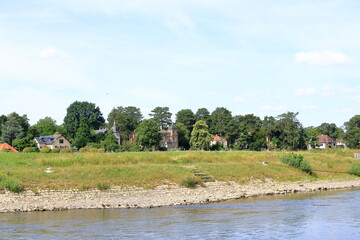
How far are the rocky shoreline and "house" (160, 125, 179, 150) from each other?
10339cm

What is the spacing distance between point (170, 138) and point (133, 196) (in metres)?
114

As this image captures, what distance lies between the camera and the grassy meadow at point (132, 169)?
119 feet

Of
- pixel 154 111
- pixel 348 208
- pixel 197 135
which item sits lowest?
pixel 348 208

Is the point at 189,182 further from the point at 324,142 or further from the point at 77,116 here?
the point at 324,142

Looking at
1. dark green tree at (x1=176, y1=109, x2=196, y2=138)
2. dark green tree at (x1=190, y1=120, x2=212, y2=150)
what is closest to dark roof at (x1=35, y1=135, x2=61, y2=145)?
dark green tree at (x1=190, y1=120, x2=212, y2=150)

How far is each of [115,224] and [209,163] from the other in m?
26.0

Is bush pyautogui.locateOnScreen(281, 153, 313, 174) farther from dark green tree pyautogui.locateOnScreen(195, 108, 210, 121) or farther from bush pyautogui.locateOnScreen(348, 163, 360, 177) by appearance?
dark green tree pyautogui.locateOnScreen(195, 108, 210, 121)

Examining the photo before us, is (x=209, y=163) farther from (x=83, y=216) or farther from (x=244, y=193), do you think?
(x=83, y=216)

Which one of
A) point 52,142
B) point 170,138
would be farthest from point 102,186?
point 170,138

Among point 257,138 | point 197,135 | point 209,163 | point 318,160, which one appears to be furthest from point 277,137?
point 209,163

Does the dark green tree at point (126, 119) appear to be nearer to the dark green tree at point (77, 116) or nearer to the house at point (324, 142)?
the dark green tree at point (77, 116)

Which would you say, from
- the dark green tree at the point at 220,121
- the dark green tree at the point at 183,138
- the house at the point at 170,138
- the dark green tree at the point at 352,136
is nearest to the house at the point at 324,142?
the dark green tree at the point at 352,136

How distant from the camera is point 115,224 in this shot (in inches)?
1019

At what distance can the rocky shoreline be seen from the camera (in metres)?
32.2
